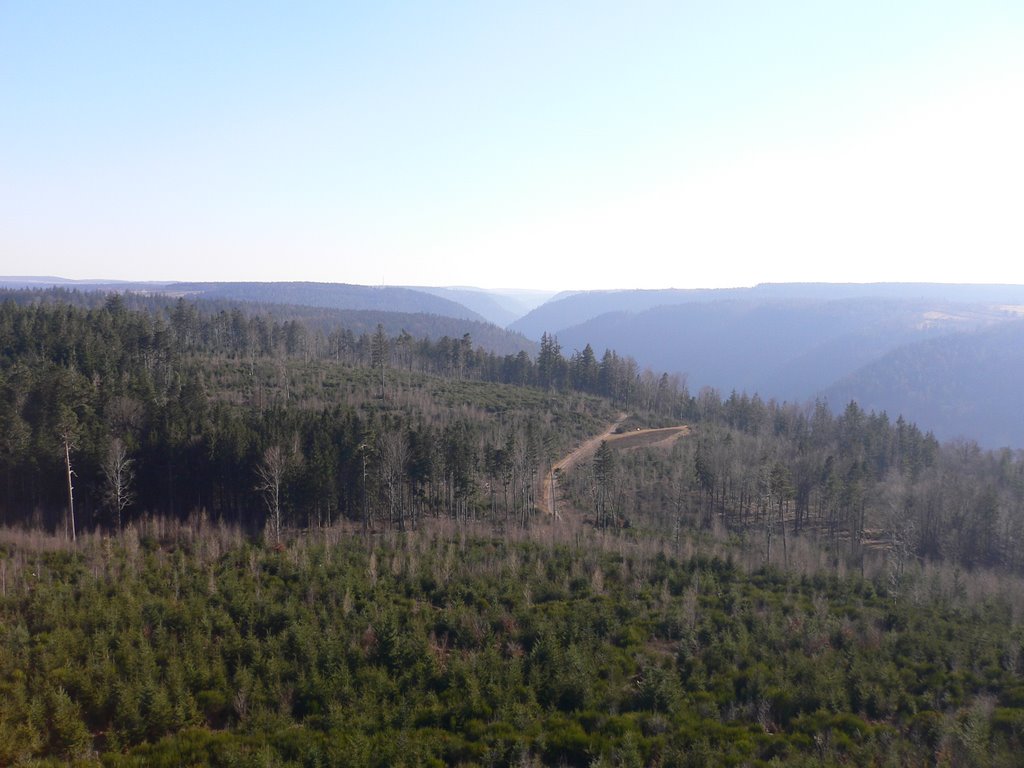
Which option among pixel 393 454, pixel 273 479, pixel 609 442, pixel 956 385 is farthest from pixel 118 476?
pixel 956 385

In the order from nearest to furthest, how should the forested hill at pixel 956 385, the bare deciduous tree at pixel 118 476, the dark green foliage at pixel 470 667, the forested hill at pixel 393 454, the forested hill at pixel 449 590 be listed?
1. the dark green foliage at pixel 470 667
2. the forested hill at pixel 449 590
3. the bare deciduous tree at pixel 118 476
4. the forested hill at pixel 393 454
5. the forested hill at pixel 956 385

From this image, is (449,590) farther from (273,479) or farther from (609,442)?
(609,442)

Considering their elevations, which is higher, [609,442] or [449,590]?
[449,590]

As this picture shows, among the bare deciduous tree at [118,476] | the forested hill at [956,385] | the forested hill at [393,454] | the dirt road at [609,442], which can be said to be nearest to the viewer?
the bare deciduous tree at [118,476]

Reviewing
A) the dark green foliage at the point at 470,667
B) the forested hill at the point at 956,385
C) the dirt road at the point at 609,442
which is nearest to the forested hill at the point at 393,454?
the dirt road at the point at 609,442

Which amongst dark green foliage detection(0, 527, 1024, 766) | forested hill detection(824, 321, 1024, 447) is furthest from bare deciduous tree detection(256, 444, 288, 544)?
forested hill detection(824, 321, 1024, 447)

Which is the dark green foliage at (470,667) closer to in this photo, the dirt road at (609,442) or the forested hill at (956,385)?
the dirt road at (609,442)

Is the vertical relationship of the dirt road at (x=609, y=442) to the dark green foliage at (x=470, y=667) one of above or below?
below

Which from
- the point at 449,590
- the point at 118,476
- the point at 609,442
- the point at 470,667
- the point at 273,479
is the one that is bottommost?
the point at 609,442

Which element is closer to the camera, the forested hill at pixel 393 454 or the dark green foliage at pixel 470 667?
the dark green foliage at pixel 470 667
